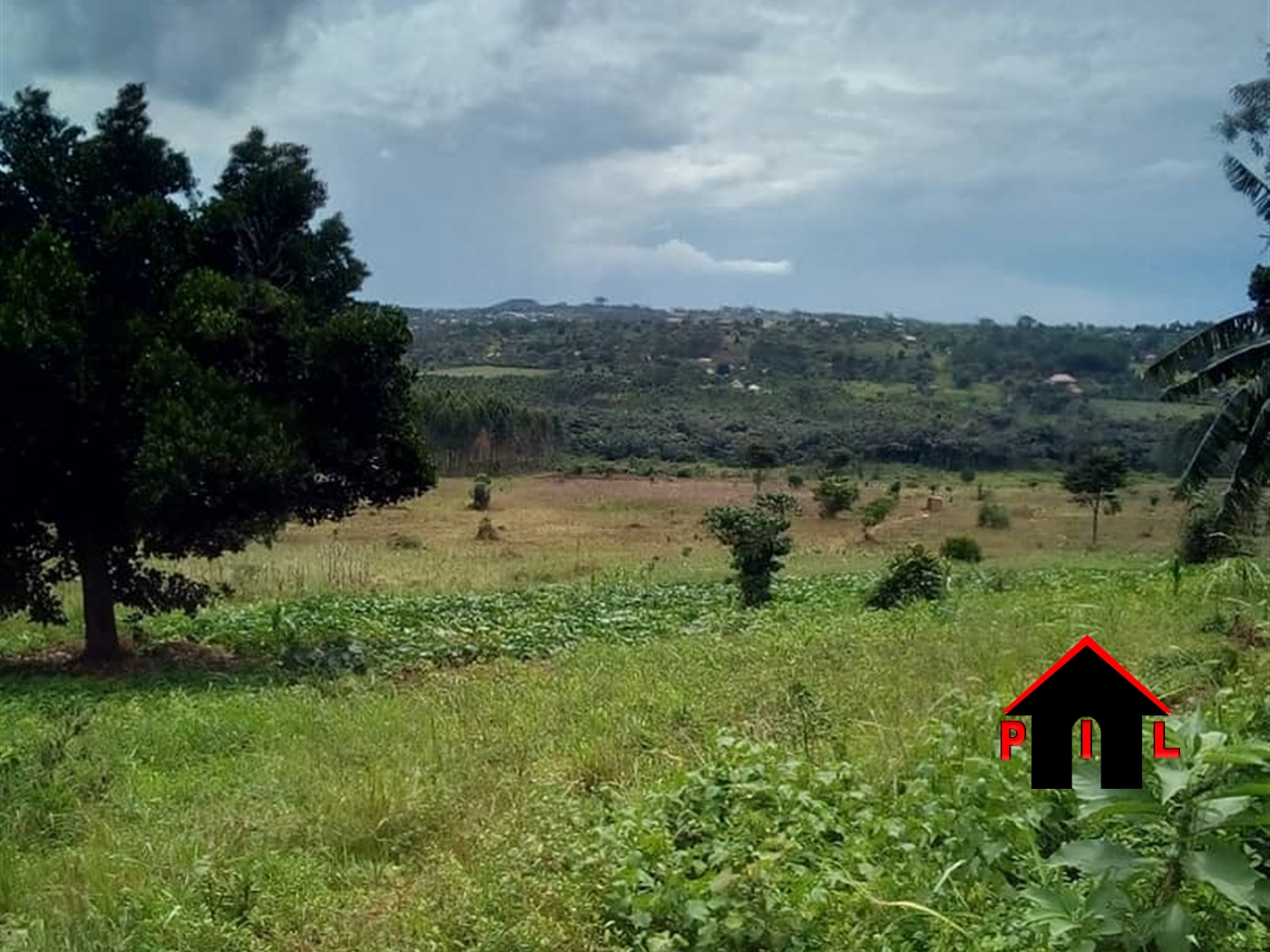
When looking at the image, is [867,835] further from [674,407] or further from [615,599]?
[674,407]

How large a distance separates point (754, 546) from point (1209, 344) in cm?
763

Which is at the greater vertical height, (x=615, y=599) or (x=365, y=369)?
(x=365, y=369)

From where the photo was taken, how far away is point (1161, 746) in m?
2.67

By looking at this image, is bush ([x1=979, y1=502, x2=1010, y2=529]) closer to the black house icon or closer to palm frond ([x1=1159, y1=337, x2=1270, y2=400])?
palm frond ([x1=1159, y1=337, x2=1270, y2=400])

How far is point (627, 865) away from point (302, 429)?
944 cm

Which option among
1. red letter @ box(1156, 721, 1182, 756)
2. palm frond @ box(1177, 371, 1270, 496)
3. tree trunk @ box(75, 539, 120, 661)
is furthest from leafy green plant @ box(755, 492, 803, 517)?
red letter @ box(1156, 721, 1182, 756)

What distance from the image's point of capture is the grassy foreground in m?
3.56

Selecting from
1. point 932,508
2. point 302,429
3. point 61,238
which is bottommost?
point 932,508

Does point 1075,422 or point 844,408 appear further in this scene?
point 844,408

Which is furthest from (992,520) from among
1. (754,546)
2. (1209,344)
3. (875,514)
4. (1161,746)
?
(1161,746)

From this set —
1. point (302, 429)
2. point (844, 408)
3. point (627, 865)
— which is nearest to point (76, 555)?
point (302, 429)

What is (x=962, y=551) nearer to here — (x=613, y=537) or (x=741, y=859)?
(x=613, y=537)

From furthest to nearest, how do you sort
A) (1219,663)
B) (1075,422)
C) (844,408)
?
(844,408) < (1075,422) < (1219,663)

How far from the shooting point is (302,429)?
1203cm
